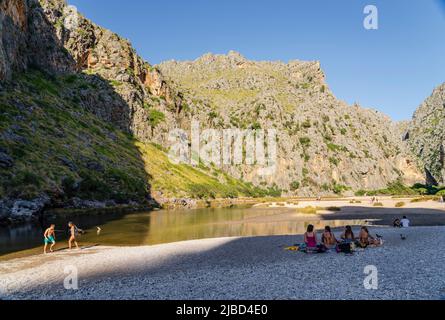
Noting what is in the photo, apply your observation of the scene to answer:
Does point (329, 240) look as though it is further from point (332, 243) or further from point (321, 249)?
point (321, 249)

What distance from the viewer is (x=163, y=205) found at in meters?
103

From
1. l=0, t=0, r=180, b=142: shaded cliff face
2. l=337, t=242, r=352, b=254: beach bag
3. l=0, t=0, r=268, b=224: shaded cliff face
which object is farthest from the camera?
l=0, t=0, r=180, b=142: shaded cliff face

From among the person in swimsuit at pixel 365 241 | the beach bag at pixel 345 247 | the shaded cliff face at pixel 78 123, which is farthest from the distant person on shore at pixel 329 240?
the shaded cliff face at pixel 78 123

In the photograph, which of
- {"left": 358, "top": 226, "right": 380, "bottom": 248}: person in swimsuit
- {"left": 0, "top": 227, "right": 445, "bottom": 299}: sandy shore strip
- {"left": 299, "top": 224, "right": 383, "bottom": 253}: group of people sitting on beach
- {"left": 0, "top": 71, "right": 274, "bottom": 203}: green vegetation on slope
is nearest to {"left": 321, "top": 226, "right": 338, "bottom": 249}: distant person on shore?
{"left": 299, "top": 224, "right": 383, "bottom": 253}: group of people sitting on beach

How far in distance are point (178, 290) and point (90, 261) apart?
12167mm

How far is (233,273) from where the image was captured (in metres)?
20.1

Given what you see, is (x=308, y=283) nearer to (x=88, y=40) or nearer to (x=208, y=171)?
(x=208, y=171)

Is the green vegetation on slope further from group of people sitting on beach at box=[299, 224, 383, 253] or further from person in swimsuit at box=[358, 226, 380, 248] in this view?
person in swimsuit at box=[358, 226, 380, 248]

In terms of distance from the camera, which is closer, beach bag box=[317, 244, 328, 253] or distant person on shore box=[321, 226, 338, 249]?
beach bag box=[317, 244, 328, 253]

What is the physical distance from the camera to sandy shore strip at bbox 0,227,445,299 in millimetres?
15856

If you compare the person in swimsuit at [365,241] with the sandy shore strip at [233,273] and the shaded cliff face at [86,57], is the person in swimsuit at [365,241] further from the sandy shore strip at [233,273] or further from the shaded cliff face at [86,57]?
the shaded cliff face at [86,57]

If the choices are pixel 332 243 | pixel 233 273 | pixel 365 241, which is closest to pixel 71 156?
pixel 332 243

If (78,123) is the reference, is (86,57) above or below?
above

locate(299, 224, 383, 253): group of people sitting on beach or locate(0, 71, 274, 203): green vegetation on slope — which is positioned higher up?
locate(0, 71, 274, 203): green vegetation on slope
